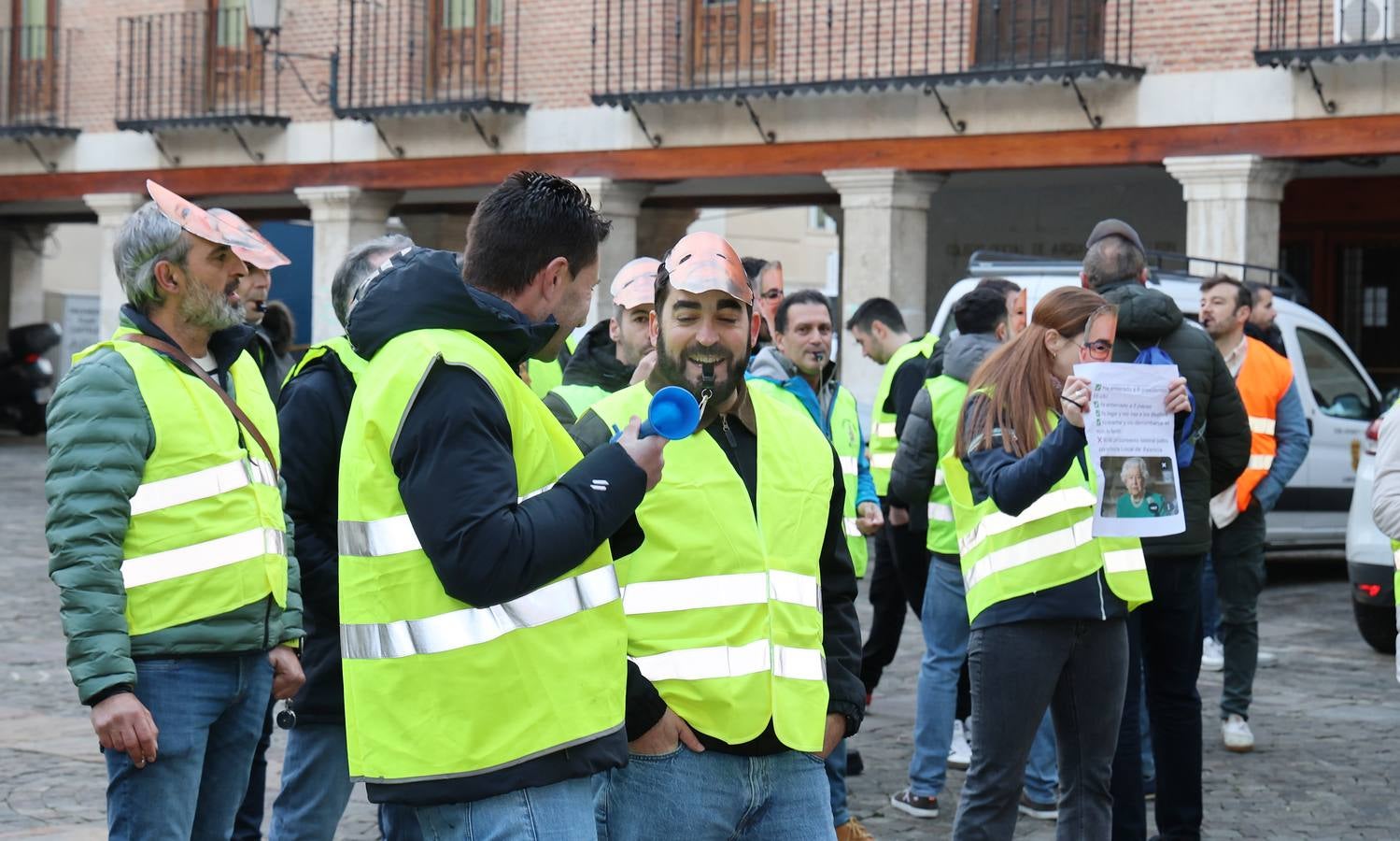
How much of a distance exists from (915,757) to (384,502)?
13.5 feet

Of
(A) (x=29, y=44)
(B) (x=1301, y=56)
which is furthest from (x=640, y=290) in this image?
(A) (x=29, y=44)

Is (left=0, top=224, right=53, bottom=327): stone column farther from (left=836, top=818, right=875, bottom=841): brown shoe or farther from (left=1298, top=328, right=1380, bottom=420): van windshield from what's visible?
(left=836, top=818, right=875, bottom=841): brown shoe

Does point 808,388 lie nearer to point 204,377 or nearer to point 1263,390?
point 1263,390

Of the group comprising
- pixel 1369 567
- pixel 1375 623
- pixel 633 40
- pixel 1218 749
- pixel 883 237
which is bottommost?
pixel 1218 749

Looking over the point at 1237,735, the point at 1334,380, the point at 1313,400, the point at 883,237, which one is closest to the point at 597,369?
the point at 1237,735

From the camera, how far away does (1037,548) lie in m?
4.99

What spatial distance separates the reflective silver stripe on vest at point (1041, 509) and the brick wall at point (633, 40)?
13.5 m

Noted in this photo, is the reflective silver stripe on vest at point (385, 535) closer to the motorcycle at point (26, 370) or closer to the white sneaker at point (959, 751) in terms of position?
the white sneaker at point (959, 751)

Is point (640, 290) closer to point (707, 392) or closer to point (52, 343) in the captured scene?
point (707, 392)

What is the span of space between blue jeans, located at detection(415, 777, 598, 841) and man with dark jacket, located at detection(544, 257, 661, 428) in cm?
161

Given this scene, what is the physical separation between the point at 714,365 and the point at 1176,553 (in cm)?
262

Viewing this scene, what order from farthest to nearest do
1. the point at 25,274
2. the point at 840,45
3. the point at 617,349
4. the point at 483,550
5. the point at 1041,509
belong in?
the point at 25,274 → the point at 840,45 → the point at 617,349 → the point at 1041,509 → the point at 483,550

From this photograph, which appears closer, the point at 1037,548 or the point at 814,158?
the point at 1037,548

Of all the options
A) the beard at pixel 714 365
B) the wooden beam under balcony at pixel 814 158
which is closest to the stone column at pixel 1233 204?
the wooden beam under balcony at pixel 814 158
